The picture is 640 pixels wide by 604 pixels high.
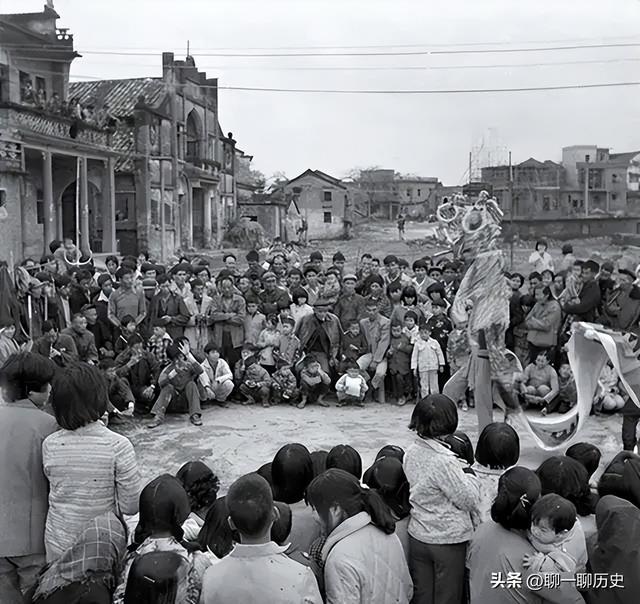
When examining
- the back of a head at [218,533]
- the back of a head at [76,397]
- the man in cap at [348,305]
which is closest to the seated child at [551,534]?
the back of a head at [218,533]

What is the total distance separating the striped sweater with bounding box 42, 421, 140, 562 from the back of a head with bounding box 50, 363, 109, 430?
63 millimetres

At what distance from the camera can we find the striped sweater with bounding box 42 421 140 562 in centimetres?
343

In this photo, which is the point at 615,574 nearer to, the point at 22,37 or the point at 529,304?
the point at 529,304

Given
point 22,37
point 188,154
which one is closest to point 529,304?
point 22,37

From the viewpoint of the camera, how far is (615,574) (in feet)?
10.3

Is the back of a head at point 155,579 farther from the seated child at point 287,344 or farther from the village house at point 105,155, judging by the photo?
the village house at point 105,155

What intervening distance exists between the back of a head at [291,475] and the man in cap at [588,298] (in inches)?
250

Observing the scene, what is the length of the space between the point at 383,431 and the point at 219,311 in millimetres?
2955

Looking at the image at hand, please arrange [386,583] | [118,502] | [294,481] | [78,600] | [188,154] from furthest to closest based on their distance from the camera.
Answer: [188,154]
[294,481]
[118,502]
[386,583]
[78,600]

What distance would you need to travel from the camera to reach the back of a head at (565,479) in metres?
3.80

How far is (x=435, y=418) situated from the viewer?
3.72 m

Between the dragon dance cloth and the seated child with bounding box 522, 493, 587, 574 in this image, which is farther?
the dragon dance cloth

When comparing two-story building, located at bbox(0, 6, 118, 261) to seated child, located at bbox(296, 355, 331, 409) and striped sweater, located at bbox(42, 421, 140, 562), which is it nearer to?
seated child, located at bbox(296, 355, 331, 409)

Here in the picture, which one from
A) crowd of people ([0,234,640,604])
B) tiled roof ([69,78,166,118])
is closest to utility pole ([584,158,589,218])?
tiled roof ([69,78,166,118])
